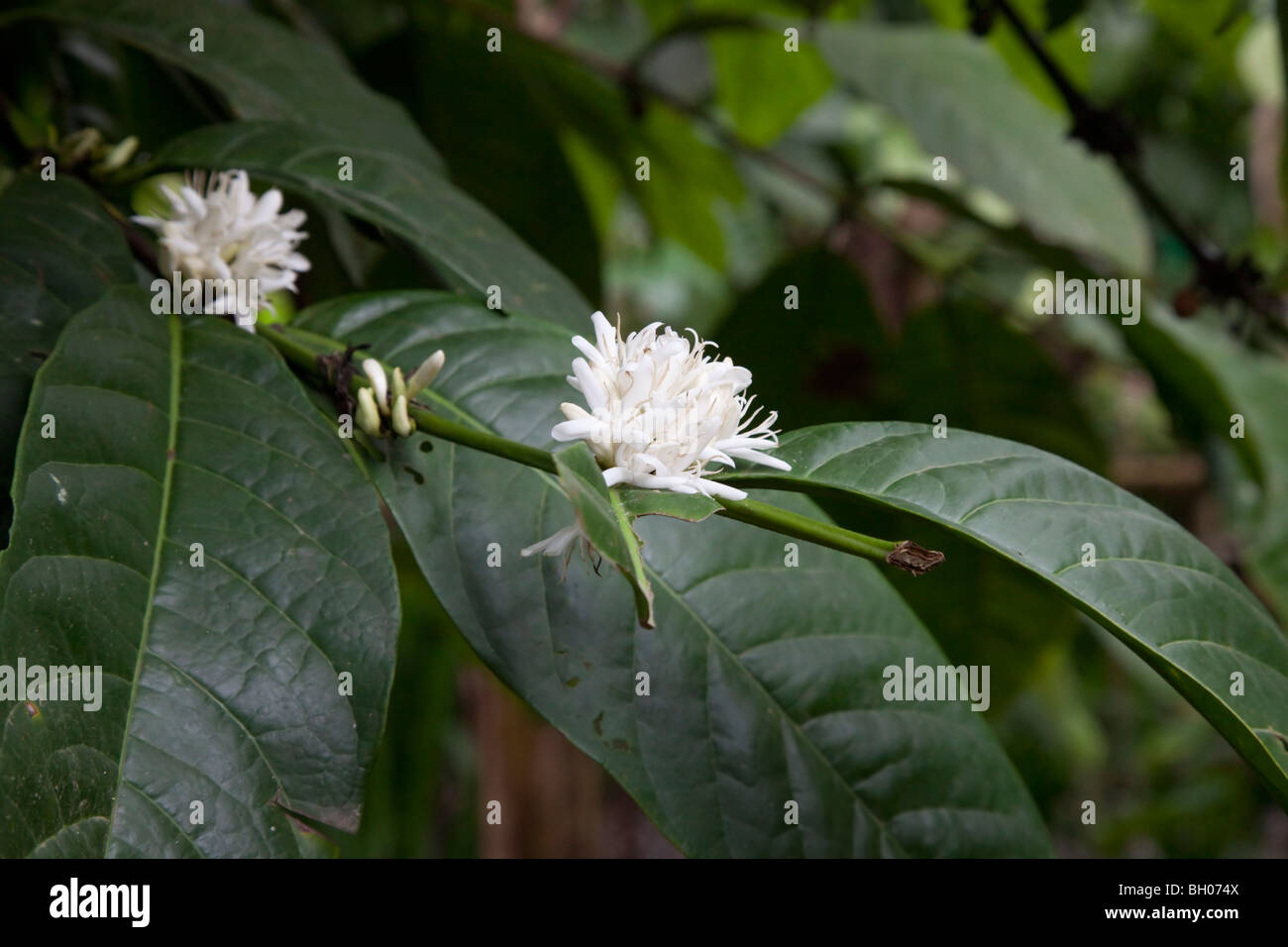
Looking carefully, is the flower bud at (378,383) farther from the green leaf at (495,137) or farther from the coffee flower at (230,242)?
the green leaf at (495,137)

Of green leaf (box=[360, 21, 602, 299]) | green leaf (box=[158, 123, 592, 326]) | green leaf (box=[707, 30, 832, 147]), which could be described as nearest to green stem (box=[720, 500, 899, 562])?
green leaf (box=[158, 123, 592, 326])

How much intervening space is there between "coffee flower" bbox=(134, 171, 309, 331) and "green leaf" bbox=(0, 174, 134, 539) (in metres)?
0.03

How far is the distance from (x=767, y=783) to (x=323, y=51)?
0.70 meters

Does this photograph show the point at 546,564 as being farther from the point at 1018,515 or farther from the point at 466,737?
the point at 466,737

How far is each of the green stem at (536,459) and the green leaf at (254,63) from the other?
20 cm

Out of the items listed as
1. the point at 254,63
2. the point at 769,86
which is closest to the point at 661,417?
the point at 254,63

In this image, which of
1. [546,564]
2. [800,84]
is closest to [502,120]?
[800,84]

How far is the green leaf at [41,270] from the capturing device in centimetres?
53

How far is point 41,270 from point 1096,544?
576mm

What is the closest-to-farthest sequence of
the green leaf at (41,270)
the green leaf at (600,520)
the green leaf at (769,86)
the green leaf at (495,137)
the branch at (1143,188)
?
the green leaf at (600,520) → the green leaf at (41,270) → the branch at (1143,188) → the green leaf at (495,137) → the green leaf at (769,86)

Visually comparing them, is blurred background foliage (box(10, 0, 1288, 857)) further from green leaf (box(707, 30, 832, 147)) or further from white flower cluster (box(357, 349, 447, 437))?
white flower cluster (box(357, 349, 447, 437))

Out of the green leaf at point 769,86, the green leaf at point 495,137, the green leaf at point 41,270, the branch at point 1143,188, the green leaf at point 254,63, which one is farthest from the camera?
the green leaf at point 769,86

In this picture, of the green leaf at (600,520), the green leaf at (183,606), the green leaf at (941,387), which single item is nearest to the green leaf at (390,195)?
the green leaf at (183,606)

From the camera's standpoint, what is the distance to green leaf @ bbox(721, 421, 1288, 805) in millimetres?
464
